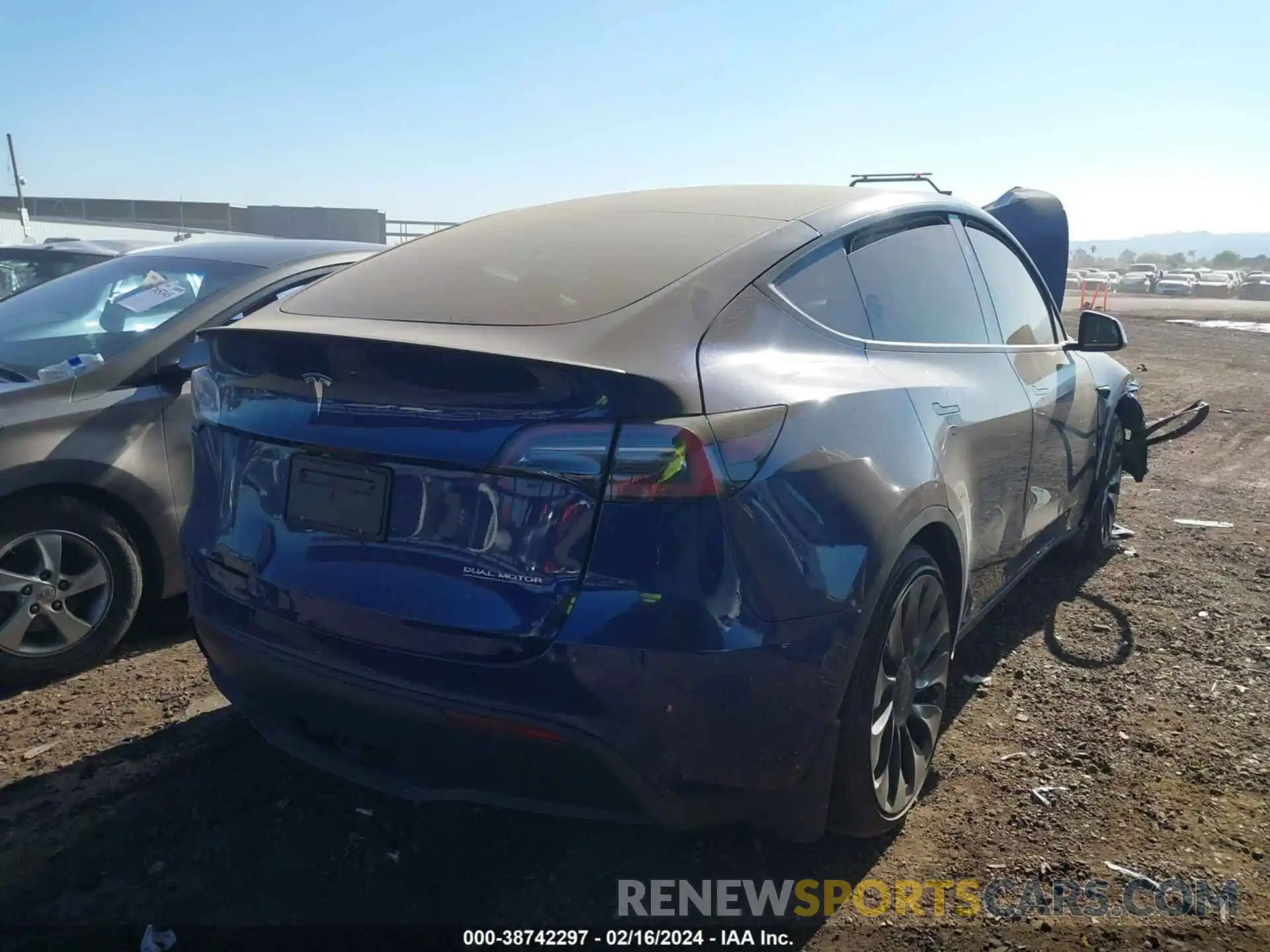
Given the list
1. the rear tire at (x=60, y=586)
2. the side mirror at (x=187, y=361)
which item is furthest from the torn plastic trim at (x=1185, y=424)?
the rear tire at (x=60, y=586)

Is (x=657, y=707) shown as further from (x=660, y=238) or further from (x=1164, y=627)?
(x=1164, y=627)

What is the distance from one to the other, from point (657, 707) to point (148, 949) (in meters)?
1.34

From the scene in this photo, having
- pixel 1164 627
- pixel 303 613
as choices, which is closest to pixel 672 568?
pixel 303 613

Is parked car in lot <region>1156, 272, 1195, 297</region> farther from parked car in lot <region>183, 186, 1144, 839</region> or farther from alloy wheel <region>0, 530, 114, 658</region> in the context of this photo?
alloy wheel <region>0, 530, 114, 658</region>

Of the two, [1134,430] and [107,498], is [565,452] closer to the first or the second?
[107,498]

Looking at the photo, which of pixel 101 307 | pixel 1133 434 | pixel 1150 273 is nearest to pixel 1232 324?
pixel 1133 434

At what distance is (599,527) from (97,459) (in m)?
2.55

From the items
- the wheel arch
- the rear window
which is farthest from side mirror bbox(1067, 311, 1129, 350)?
the wheel arch

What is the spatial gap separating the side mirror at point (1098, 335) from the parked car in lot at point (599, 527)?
185cm

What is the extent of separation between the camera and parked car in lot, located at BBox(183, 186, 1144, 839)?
2061mm

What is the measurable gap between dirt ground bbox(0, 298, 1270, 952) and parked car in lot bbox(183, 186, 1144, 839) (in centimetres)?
35

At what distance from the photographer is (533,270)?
2.73 metres

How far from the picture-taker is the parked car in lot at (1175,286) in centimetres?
5103

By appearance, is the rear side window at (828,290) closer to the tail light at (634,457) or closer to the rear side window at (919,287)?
the rear side window at (919,287)
